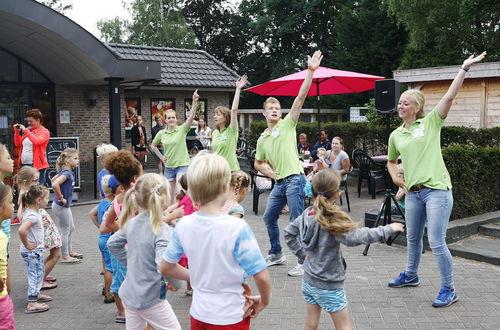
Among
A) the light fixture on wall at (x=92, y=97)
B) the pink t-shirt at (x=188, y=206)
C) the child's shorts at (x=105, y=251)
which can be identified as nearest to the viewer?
the pink t-shirt at (x=188, y=206)

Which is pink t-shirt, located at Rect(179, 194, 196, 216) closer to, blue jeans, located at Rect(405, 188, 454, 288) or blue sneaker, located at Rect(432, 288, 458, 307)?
blue jeans, located at Rect(405, 188, 454, 288)

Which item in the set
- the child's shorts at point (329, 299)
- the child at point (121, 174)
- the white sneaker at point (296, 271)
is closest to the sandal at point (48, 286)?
the child at point (121, 174)

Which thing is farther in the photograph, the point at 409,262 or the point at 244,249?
the point at 409,262

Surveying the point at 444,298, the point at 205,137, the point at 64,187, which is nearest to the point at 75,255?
the point at 64,187

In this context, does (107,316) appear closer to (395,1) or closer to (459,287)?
(459,287)

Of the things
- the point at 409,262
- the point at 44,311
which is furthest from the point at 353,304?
the point at 44,311

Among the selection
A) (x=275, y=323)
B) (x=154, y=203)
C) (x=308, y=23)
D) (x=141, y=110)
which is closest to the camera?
(x=154, y=203)

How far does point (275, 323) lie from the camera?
4.51 metres

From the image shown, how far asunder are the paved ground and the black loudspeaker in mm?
2496

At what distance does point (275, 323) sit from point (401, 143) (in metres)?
2.00

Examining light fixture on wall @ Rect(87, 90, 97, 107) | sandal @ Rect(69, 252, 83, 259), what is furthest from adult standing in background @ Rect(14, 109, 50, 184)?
light fixture on wall @ Rect(87, 90, 97, 107)

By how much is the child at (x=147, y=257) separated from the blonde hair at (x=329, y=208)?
3.22ft

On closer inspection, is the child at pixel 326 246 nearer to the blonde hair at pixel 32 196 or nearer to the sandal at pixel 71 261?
the blonde hair at pixel 32 196

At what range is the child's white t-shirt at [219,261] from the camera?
8.09 ft
